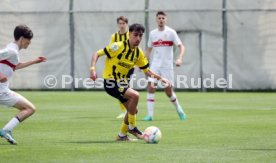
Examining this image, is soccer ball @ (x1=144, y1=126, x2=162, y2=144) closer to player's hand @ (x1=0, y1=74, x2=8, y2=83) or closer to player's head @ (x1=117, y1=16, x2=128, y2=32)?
player's hand @ (x1=0, y1=74, x2=8, y2=83)

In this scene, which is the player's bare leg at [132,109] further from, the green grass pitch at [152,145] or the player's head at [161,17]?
the player's head at [161,17]

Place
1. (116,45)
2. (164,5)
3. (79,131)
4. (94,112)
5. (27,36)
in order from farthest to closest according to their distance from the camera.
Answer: (164,5), (94,112), (79,131), (116,45), (27,36)

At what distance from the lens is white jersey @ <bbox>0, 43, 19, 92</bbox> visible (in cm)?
1230

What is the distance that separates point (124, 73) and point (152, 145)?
1.73 m

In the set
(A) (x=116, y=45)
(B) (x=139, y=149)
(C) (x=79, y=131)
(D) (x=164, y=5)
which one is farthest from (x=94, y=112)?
(D) (x=164, y=5)

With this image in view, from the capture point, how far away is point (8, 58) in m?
12.4

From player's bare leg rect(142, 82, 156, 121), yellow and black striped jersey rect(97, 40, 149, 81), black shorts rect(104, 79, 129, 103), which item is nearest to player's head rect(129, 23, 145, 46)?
yellow and black striped jersey rect(97, 40, 149, 81)

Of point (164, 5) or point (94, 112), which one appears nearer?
point (94, 112)

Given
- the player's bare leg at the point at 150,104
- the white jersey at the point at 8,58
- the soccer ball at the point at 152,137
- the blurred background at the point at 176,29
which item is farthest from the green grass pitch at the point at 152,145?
the blurred background at the point at 176,29

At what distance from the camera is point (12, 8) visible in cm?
3328

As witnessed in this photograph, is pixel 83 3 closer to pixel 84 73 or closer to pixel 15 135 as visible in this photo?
pixel 84 73

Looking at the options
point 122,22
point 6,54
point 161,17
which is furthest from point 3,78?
point 161,17

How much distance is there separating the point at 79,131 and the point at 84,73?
18446 millimetres

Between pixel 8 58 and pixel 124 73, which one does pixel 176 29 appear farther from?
pixel 8 58
